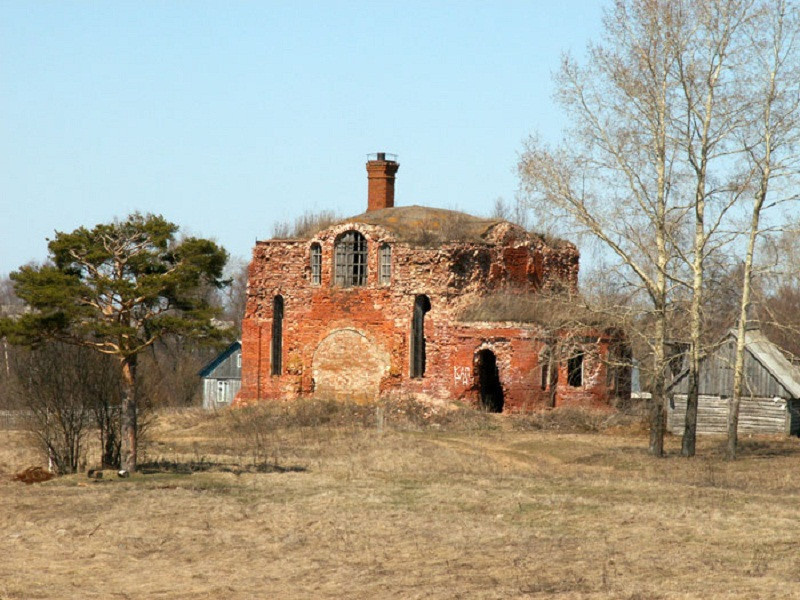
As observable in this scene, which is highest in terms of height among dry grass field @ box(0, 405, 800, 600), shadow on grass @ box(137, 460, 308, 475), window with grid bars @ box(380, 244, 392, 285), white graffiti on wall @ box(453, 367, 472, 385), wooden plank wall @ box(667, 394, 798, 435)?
window with grid bars @ box(380, 244, 392, 285)

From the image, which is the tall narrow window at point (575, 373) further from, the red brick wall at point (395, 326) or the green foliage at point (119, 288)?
the green foliage at point (119, 288)

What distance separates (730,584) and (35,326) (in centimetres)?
1240

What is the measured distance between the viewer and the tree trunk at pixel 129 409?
20703 mm

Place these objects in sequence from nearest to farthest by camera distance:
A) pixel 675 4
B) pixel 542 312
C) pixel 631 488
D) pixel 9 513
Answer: pixel 9 513
pixel 631 488
pixel 675 4
pixel 542 312

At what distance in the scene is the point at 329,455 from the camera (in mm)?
25656

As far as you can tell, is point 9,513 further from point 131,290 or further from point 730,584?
point 730,584

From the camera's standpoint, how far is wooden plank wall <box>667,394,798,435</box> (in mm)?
31094

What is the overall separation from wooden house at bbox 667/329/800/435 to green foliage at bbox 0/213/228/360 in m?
15.2

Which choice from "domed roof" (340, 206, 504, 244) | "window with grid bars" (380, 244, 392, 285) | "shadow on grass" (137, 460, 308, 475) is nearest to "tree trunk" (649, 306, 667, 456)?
"shadow on grass" (137, 460, 308, 475)

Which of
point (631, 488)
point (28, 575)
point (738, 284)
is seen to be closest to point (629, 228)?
point (738, 284)

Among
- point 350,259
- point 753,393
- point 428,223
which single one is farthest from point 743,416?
point 350,259

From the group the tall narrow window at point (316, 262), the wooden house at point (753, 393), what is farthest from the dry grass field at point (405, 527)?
the tall narrow window at point (316, 262)

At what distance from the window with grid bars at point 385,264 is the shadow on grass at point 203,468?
565 inches

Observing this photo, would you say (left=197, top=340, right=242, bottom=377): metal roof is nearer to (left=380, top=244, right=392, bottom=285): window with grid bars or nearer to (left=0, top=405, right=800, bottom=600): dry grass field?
(left=380, top=244, right=392, bottom=285): window with grid bars
